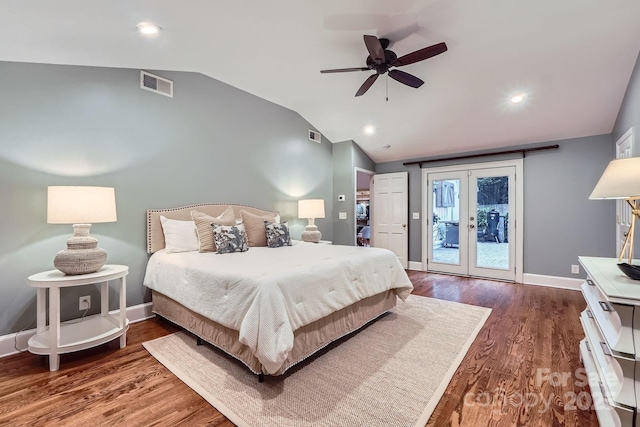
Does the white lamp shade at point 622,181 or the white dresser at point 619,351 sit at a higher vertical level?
the white lamp shade at point 622,181

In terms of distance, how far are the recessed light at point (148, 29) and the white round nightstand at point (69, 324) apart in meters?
1.99

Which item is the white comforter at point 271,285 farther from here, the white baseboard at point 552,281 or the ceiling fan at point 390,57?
the white baseboard at point 552,281

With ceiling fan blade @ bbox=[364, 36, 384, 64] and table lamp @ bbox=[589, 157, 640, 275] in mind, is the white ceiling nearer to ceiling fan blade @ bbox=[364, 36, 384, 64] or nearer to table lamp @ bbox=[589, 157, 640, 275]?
ceiling fan blade @ bbox=[364, 36, 384, 64]

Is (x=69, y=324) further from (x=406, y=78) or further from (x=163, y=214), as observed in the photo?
(x=406, y=78)

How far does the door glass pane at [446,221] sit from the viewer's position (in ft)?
17.2

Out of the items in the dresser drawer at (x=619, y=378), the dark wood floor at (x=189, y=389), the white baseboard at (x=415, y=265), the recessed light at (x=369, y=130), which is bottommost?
the dark wood floor at (x=189, y=389)

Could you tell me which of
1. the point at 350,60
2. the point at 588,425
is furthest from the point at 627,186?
the point at 350,60

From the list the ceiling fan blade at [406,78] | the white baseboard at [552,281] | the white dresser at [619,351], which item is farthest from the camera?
the white baseboard at [552,281]

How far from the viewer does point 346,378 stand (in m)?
2.00

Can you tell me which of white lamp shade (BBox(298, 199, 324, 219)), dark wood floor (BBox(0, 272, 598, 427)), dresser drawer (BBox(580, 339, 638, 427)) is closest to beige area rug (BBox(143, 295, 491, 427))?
dark wood floor (BBox(0, 272, 598, 427))

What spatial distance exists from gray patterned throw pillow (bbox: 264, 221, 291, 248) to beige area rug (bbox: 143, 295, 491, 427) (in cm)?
137

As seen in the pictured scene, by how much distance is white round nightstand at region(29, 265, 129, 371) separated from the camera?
2.10 meters

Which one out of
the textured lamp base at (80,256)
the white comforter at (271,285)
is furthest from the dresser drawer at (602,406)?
the textured lamp base at (80,256)

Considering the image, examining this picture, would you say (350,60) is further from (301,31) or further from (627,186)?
(627,186)
